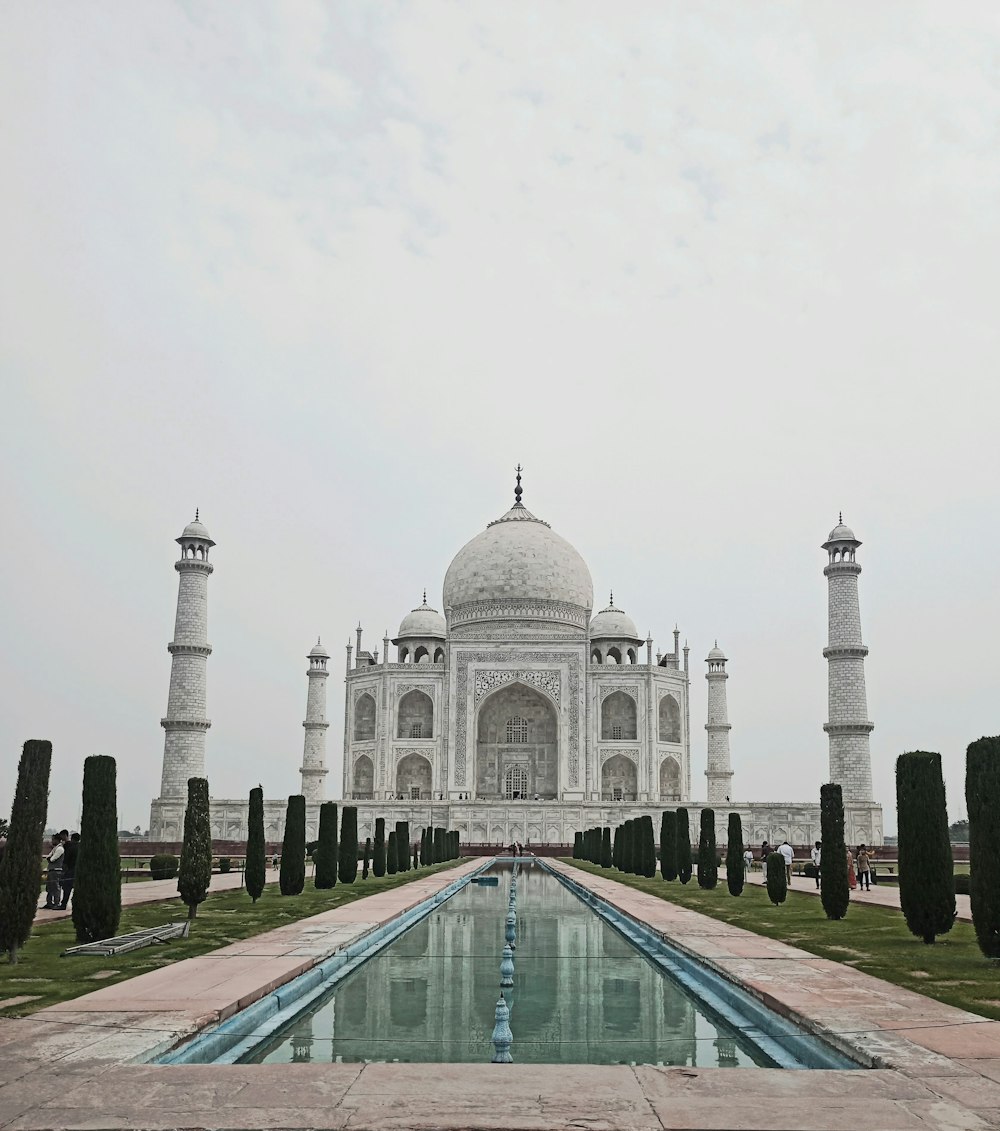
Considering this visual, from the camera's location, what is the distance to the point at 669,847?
19.4 m

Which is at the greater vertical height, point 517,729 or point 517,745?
point 517,729

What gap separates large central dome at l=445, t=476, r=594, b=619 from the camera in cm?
4031

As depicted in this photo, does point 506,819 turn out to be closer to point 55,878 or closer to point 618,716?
point 618,716

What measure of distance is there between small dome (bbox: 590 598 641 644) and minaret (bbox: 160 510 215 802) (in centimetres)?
1626

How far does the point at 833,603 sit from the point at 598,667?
27.7 feet

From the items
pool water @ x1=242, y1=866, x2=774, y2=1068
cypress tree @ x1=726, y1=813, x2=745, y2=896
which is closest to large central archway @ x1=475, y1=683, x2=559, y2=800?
cypress tree @ x1=726, y1=813, x2=745, y2=896

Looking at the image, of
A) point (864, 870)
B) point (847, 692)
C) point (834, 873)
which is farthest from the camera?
point (847, 692)

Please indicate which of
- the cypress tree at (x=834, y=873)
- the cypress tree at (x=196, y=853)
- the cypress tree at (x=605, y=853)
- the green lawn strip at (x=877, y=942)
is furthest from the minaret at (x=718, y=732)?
the cypress tree at (x=196, y=853)

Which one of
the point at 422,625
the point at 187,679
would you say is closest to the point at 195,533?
the point at 187,679

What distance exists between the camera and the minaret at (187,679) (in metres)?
31.9

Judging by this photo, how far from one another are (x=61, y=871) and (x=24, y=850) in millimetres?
5725

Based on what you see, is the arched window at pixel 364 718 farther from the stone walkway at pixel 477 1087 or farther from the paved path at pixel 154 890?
the stone walkway at pixel 477 1087

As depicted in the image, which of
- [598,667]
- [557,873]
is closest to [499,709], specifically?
[598,667]

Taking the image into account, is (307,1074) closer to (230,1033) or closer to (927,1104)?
(230,1033)
